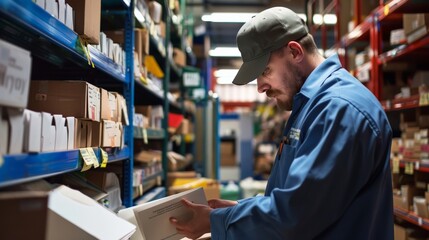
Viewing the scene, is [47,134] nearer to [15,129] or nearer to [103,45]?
[15,129]

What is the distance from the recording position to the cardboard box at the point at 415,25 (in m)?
3.10

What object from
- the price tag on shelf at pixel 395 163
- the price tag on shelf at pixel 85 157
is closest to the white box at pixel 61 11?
the price tag on shelf at pixel 85 157

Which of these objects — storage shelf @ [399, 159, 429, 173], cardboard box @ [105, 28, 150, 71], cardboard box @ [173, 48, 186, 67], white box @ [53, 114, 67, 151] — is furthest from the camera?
cardboard box @ [173, 48, 186, 67]

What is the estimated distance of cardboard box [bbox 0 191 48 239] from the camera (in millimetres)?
1049

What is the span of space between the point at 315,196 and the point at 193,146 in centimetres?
545

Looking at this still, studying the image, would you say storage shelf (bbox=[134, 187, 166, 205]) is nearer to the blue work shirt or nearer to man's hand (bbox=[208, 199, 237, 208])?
man's hand (bbox=[208, 199, 237, 208])

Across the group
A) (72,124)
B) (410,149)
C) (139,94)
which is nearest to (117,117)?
(72,124)

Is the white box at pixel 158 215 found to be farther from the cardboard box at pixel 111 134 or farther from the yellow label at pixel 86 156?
the cardboard box at pixel 111 134

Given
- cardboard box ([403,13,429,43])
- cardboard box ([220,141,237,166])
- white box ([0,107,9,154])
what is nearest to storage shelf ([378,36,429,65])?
cardboard box ([403,13,429,43])

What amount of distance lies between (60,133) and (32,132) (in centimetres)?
27

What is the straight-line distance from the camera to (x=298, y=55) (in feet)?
5.77

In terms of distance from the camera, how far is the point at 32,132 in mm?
1277

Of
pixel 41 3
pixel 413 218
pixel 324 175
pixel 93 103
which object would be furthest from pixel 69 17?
pixel 413 218

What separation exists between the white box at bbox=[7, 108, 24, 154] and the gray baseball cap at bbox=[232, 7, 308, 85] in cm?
97
